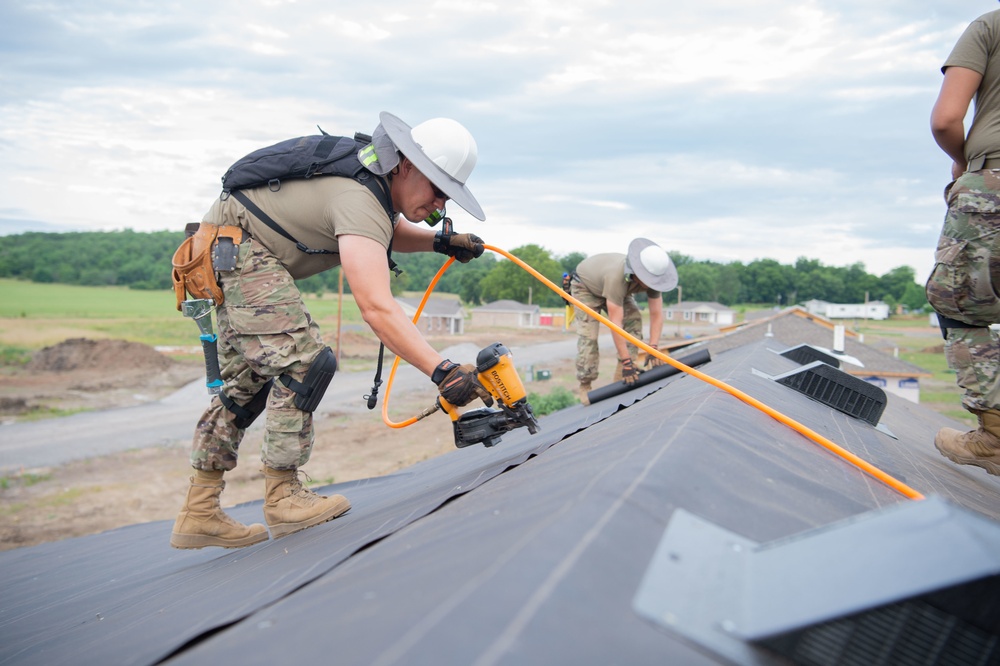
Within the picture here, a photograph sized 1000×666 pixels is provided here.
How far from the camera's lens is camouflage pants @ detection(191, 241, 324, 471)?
9.36 feet

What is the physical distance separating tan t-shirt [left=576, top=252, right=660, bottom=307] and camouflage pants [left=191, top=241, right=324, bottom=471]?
15.4ft

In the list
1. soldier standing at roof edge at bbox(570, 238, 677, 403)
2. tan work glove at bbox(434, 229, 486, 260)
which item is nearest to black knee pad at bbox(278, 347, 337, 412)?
tan work glove at bbox(434, 229, 486, 260)

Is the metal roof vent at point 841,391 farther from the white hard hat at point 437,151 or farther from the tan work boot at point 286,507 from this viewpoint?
the tan work boot at point 286,507

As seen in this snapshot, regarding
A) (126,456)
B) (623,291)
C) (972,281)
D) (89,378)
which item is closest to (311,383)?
(972,281)

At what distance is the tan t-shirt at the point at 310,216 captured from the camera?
2.73 meters

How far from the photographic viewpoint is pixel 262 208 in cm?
295

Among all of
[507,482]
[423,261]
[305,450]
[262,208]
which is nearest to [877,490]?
[507,482]

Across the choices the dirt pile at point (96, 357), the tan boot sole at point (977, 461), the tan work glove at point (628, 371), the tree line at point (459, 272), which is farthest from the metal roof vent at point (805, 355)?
the tree line at point (459, 272)

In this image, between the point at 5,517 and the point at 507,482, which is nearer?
the point at 507,482

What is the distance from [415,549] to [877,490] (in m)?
1.42

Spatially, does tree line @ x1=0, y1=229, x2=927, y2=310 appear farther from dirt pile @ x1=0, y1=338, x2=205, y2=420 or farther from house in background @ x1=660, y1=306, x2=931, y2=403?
house in background @ x1=660, y1=306, x2=931, y2=403

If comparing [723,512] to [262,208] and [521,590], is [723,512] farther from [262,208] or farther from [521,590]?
[262,208]

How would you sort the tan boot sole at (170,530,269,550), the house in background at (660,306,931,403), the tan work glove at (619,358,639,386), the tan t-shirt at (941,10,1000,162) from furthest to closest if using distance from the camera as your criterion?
the house in background at (660,306,931,403), the tan work glove at (619,358,639,386), the tan boot sole at (170,530,269,550), the tan t-shirt at (941,10,1000,162)

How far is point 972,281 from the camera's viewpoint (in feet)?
8.93
